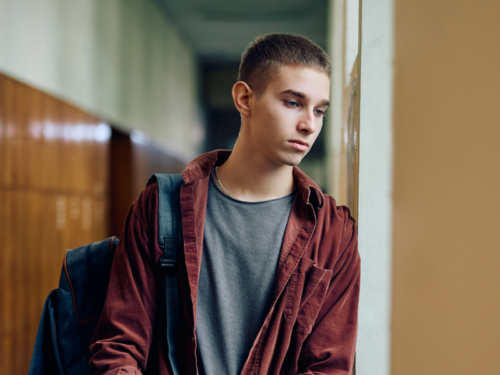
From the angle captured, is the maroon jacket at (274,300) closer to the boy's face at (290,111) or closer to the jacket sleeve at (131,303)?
the jacket sleeve at (131,303)

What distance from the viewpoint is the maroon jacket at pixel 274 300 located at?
112 centimetres

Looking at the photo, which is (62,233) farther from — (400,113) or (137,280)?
(400,113)

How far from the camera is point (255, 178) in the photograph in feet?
4.08

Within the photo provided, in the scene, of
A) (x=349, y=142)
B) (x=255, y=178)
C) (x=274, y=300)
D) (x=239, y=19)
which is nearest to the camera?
(x=274, y=300)

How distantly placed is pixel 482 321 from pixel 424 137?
525mm

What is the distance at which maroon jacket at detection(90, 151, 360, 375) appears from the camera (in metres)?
1.12

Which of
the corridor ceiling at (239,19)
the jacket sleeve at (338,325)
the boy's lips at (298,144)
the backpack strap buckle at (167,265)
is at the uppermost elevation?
the corridor ceiling at (239,19)

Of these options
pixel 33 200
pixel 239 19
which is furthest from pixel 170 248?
pixel 239 19

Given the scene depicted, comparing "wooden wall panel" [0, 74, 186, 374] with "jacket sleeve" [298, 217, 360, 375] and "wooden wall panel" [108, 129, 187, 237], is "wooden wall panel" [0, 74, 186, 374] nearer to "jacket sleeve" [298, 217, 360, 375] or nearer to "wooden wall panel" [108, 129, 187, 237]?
"wooden wall panel" [108, 129, 187, 237]

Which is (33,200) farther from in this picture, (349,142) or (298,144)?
(298,144)

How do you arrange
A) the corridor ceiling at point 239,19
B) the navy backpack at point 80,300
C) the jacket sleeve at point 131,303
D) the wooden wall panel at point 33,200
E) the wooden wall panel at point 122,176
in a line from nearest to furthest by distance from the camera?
the jacket sleeve at point 131,303, the navy backpack at point 80,300, the wooden wall panel at point 33,200, the wooden wall panel at point 122,176, the corridor ceiling at point 239,19

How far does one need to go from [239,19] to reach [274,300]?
6807mm

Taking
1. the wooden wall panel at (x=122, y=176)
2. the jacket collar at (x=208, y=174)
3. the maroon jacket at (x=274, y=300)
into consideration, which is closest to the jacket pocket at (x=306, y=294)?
the maroon jacket at (x=274, y=300)

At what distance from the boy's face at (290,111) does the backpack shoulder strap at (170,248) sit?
0.31 meters
